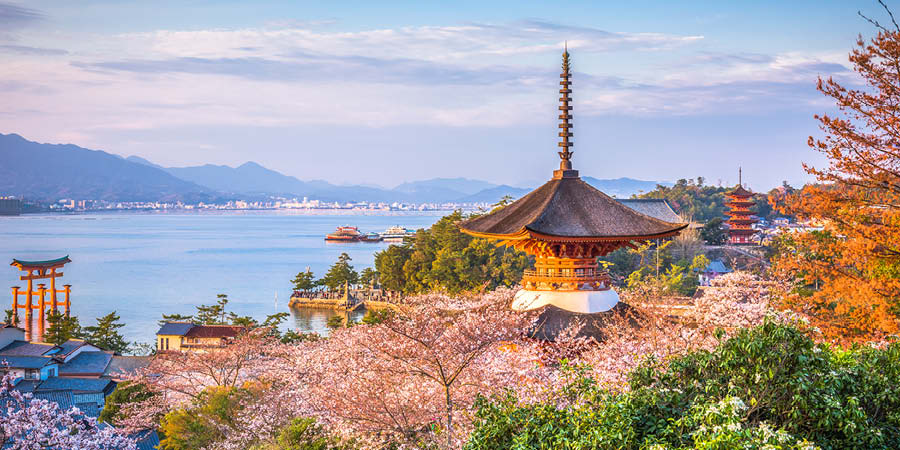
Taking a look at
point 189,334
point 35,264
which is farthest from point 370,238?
point 189,334

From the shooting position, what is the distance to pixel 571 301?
11.0 m

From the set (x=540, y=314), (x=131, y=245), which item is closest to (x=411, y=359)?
(x=540, y=314)

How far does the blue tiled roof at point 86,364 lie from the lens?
69.2 feet

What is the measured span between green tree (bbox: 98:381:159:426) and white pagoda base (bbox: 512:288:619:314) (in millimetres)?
7825

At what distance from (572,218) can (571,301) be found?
1.28 meters

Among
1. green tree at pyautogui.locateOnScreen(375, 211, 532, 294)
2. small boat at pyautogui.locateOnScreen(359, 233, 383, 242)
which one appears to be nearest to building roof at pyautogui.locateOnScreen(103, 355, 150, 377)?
green tree at pyautogui.locateOnScreen(375, 211, 532, 294)

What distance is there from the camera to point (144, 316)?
44188 millimetres

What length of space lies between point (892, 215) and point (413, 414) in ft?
24.6

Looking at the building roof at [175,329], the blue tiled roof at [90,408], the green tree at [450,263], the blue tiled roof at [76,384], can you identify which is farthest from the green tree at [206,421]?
the green tree at [450,263]

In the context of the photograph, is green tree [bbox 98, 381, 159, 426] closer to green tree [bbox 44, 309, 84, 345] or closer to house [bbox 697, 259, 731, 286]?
green tree [bbox 44, 309, 84, 345]

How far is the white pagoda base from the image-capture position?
11008 mm

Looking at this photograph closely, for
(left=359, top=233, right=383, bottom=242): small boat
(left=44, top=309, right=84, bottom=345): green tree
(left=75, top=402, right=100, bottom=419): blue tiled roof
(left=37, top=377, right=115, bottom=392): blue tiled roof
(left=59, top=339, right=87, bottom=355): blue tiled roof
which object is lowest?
(left=359, top=233, right=383, bottom=242): small boat

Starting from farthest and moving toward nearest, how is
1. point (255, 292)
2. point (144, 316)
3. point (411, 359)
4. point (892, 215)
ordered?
point (255, 292), point (144, 316), point (892, 215), point (411, 359)

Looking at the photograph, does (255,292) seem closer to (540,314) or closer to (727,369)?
(540,314)
